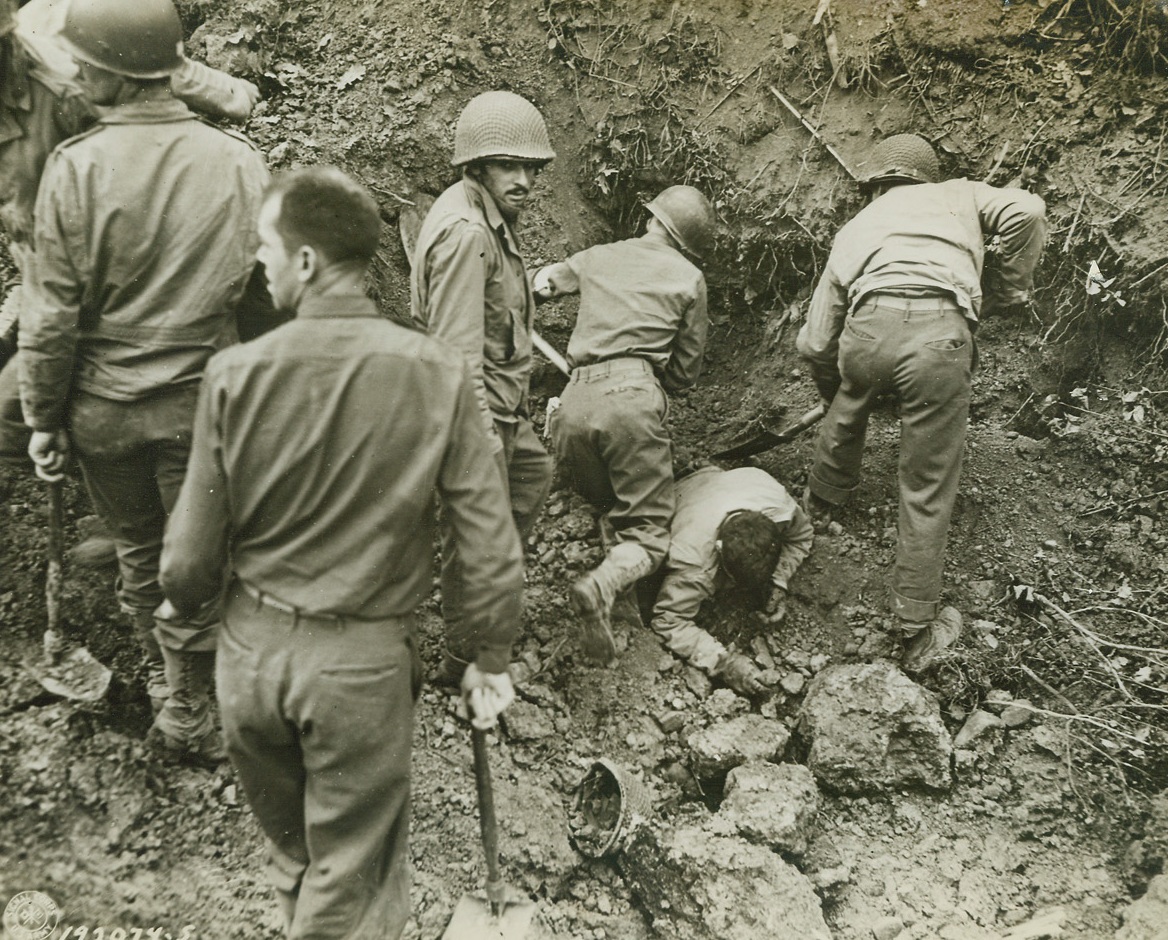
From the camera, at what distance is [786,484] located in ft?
16.2

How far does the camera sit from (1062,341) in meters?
4.87

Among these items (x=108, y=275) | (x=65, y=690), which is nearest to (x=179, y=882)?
(x=65, y=690)

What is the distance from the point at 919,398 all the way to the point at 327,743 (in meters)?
2.90

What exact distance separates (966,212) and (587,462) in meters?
2.04

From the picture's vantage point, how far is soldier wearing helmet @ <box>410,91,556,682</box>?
3.38m

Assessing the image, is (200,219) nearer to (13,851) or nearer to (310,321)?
(310,321)

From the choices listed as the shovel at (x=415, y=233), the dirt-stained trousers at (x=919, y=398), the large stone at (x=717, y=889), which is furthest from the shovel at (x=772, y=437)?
the large stone at (x=717, y=889)

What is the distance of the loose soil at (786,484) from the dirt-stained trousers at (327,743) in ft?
2.56

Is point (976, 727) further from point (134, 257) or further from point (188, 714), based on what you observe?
point (134, 257)

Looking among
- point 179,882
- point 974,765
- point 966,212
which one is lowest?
point 179,882

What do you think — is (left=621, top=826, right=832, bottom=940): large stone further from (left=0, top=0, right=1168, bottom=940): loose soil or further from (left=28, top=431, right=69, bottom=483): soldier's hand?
(left=28, top=431, right=69, bottom=483): soldier's hand

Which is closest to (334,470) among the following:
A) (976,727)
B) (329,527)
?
(329,527)

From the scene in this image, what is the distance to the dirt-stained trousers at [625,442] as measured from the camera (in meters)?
4.18

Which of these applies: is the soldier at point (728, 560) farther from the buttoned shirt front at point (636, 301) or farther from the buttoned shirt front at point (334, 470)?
the buttoned shirt front at point (334, 470)
